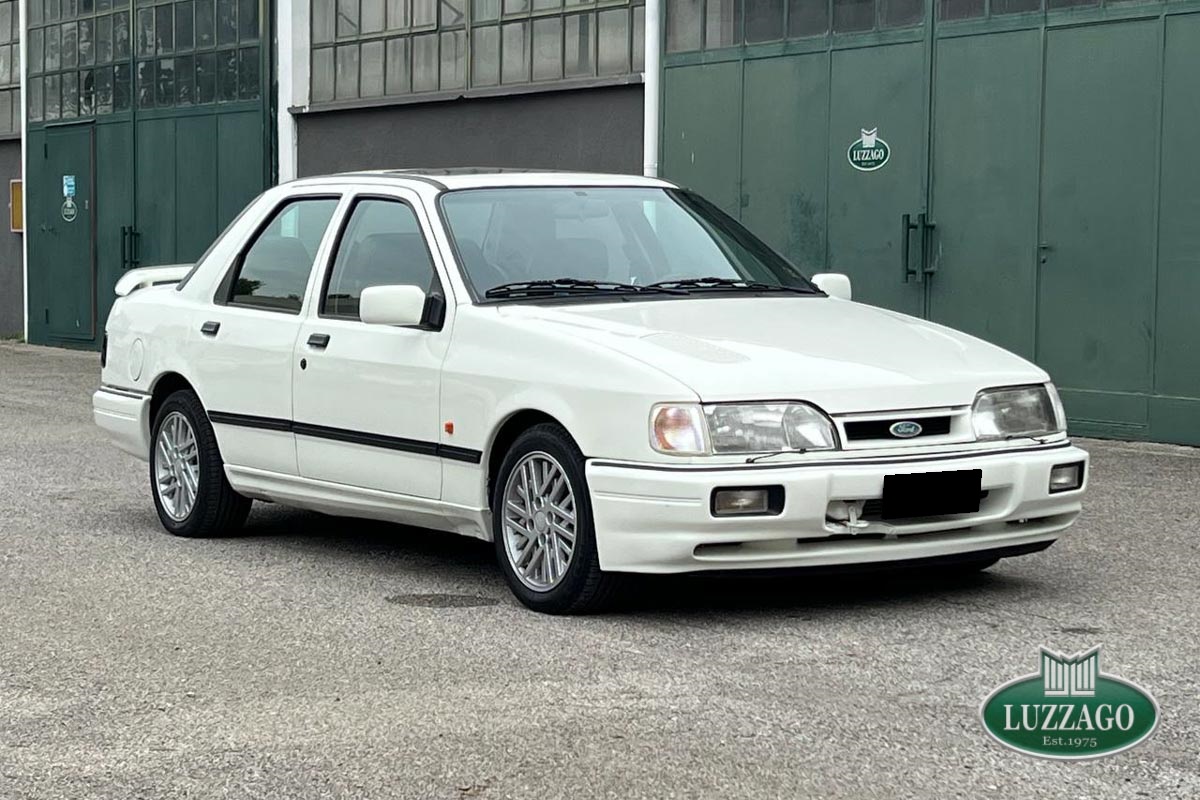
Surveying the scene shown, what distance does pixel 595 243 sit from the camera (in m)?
7.71

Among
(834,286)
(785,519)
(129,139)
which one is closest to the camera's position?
(785,519)

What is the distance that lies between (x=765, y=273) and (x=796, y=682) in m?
2.60

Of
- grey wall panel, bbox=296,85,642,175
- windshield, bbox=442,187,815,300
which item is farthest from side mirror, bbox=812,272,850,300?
grey wall panel, bbox=296,85,642,175

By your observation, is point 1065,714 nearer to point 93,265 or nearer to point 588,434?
point 588,434

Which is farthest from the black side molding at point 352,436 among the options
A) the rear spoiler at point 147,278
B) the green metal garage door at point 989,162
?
the green metal garage door at point 989,162

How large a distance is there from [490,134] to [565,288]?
1220cm

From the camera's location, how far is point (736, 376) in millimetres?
6496

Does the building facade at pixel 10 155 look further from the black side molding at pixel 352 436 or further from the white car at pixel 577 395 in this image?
the black side molding at pixel 352 436

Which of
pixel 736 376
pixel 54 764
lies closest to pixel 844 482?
pixel 736 376

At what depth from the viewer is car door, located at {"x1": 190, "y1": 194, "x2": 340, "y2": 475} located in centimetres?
819

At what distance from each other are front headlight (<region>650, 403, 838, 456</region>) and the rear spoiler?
3.76m

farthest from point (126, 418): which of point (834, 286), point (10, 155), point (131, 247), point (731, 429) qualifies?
point (10, 155)

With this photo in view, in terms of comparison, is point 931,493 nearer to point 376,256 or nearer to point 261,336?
point 376,256

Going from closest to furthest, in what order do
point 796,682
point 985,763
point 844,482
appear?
point 985,763 < point 796,682 < point 844,482
